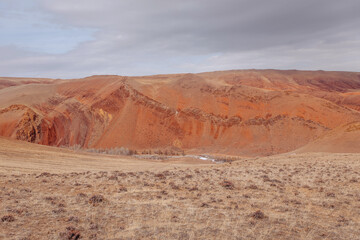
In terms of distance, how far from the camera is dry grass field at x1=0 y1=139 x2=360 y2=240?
7051 millimetres

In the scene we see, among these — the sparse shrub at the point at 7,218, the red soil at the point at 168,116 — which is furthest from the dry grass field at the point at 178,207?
the red soil at the point at 168,116

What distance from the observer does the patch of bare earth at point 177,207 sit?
7.05 m

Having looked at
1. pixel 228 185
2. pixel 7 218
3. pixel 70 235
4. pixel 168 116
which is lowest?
pixel 228 185

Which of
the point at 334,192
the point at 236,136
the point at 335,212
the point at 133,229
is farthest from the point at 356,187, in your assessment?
the point at 236,136

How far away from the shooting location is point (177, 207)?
882 centimetres

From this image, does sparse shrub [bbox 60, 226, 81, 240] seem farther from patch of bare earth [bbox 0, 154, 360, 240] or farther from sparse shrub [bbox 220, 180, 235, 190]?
sparse shrub [bbox 220, 180, 235, 190]

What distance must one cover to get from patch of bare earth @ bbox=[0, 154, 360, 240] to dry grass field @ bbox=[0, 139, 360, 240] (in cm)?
2

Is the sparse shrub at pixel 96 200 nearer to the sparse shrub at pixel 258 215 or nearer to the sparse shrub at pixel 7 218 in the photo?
the sparse shrub at pixel 7 218

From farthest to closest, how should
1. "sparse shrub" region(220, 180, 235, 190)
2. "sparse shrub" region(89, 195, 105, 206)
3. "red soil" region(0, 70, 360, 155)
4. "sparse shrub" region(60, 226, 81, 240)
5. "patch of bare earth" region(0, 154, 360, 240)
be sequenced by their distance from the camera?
"red soil" region(0, 70, 360, 155), "sparse shrub" region(220, 180, 235, 190), "sparse shrub" region(89, 195, 105, 206), "patch of bare earth" region(0, 154, 360, 240), "sparse shrub" region(60, 226, 81, 240)

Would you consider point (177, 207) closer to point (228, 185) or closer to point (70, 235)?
point (70, 235)

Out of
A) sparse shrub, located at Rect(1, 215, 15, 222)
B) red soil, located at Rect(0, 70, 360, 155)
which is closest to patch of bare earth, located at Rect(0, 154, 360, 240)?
sparse shrub, located at Rect(1, 215, 15, 222)

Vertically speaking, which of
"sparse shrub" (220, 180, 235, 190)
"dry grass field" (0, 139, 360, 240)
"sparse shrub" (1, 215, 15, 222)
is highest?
"sparse shrub" (1, 215, 15, 222)

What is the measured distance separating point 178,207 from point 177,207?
0.03 m

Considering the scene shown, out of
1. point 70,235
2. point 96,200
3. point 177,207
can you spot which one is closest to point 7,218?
point 70,235
